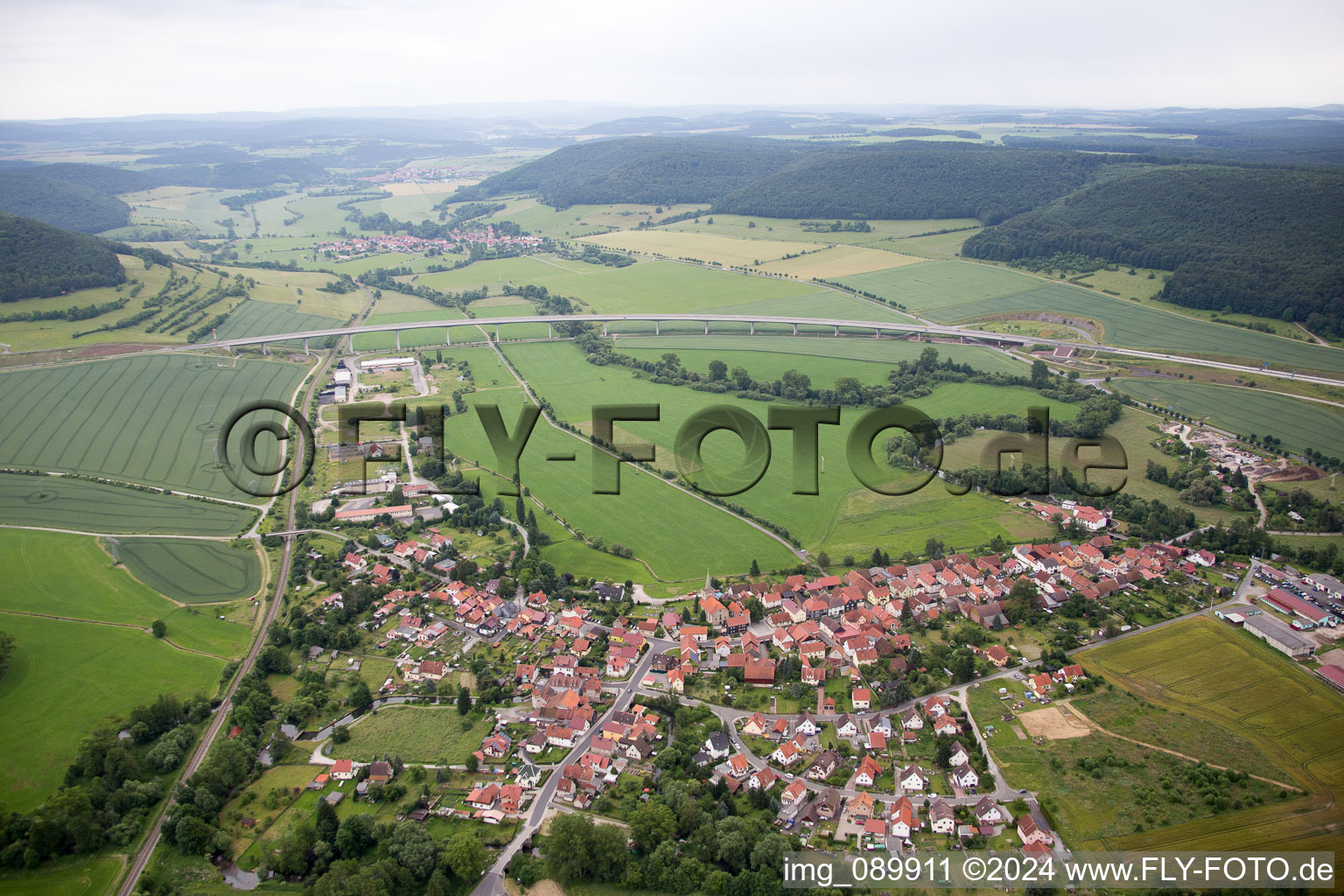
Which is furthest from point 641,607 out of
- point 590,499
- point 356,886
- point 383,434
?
point 383,434

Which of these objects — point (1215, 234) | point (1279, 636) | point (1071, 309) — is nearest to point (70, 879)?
point (1279, 636)

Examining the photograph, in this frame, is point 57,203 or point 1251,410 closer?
point 1251,410

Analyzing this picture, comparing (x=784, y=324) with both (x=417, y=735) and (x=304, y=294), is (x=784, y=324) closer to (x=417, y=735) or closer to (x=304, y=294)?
(x=304, y=294)

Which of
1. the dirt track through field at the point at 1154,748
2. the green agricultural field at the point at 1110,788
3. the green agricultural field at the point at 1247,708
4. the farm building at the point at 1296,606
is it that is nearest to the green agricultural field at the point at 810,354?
the farm building at the point at 1296,606

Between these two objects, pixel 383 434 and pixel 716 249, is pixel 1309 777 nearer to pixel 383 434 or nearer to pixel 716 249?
pixel 383 434

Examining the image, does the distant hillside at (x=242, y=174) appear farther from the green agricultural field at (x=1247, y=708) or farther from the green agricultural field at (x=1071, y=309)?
the green agricultural field at (x=1247, y=708)

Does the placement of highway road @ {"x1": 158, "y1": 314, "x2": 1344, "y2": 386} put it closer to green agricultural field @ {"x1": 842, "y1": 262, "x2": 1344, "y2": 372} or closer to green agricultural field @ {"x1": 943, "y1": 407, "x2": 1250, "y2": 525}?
green agricultural field @ {"x1": 842, "y1": 262, "x2": 1344, "y2": 372}

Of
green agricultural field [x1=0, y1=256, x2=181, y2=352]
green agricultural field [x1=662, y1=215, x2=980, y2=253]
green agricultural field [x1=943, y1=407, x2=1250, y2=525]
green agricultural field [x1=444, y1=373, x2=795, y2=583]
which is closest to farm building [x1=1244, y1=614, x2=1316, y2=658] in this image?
green agricultural field [x1=943, y1=407, x2=1250, y2=525]
